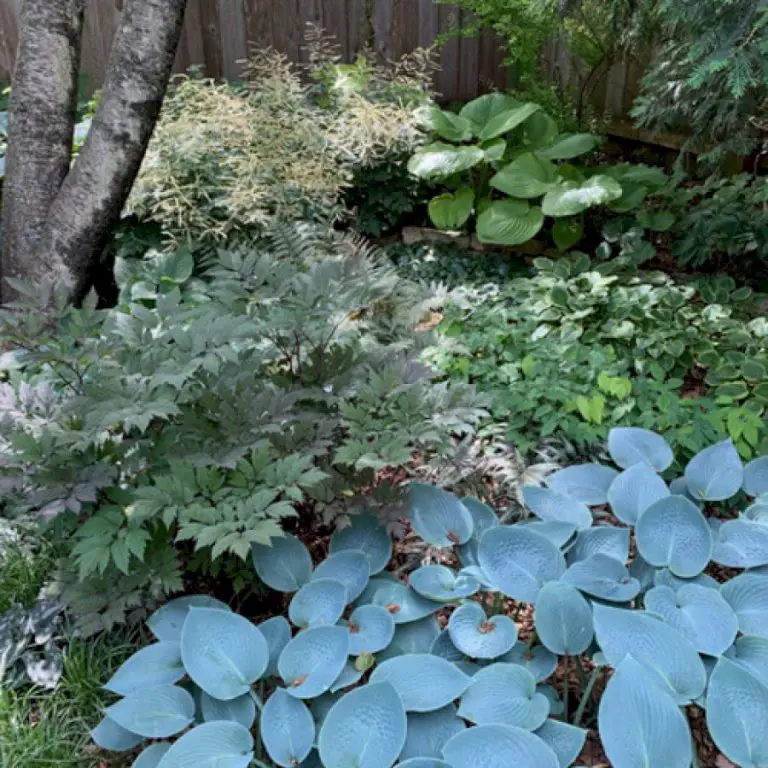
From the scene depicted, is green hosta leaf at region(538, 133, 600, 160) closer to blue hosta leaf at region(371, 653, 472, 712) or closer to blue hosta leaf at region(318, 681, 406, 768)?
blue hosta leaf at region(371, 653, 472, 712)

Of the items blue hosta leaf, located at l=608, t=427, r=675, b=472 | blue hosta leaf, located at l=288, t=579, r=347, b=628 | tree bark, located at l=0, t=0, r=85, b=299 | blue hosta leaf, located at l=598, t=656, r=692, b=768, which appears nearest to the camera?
blue hosta leaf, located at l=598, t=656, r=692, b=768

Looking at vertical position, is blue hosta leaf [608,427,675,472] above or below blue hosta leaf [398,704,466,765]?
above

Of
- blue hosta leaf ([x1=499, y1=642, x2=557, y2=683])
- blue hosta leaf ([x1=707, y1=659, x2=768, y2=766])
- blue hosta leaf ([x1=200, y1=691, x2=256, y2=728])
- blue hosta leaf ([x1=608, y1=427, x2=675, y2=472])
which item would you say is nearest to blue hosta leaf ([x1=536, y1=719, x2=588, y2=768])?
blue hosta leaf ([x1=499, y1=642, x2=557, y2=683])

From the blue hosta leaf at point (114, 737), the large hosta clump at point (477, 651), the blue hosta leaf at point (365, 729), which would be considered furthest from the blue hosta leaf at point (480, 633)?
the blue hosta leaf at point (114, 737)

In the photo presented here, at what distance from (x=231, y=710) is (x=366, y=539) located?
1.71 ft

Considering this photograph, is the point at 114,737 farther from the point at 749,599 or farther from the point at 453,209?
the point at 453,209

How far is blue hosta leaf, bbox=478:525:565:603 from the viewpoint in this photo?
5.48ft

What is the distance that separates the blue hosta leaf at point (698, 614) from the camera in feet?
4.91

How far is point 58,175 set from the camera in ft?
9.18

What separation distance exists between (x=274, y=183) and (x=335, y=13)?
2.18 m

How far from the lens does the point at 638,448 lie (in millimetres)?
2066

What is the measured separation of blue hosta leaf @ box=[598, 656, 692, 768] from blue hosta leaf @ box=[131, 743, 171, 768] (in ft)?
2.88

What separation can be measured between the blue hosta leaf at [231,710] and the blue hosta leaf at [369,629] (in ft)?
0.80

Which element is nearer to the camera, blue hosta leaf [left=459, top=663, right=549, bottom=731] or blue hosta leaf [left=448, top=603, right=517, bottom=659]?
blue hosta leaf [left=459, top=663, right=549, bottom=731]
